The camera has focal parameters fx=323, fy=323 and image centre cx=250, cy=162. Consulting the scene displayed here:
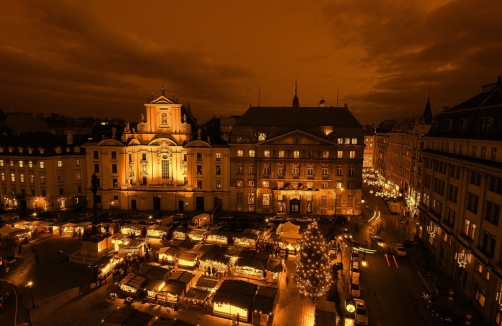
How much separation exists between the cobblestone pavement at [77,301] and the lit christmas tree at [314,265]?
2.65m

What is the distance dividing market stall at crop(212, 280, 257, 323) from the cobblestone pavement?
27.9 inches

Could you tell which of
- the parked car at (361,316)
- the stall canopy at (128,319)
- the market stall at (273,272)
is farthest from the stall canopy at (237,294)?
the parked car at (361,316)

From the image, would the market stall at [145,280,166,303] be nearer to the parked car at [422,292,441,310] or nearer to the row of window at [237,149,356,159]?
the parked car at [422,292,441,310]

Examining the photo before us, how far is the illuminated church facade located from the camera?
69.2 metres

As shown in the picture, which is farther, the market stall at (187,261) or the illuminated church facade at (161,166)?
the illuminated church facade at (161,166)

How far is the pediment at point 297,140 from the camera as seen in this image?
66.3m

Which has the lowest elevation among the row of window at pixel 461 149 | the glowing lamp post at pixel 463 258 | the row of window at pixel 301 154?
the glowing lamp post at pixel 463 258

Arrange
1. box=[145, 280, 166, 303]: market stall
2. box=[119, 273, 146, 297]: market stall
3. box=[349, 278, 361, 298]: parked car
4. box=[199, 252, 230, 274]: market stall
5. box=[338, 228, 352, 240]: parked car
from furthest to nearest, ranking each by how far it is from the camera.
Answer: box=[338, 228, 352, 240]: parked car, box=[199, 252, 230, 274]: market stall, box=[349, 278, 361, 298]: parked car, box=[119, 273, 146, 297]: market stall, box=[145, 280, 166, 303]: market stall

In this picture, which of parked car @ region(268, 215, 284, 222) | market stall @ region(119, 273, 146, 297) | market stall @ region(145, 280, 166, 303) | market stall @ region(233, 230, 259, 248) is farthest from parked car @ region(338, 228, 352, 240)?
market stall @ region(119, 273, 146, 297)

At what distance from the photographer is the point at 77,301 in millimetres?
33531

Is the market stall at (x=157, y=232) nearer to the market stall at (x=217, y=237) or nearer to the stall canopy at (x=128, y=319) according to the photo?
the market stall at (x=217, y=237)

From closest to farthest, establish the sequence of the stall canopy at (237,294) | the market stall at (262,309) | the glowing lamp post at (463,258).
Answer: the market stall at (262,309) → the stall canopy at (237,294) → the glowing lamp post at (463,258)

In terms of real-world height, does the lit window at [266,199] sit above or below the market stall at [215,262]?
above

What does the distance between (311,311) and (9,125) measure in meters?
111
